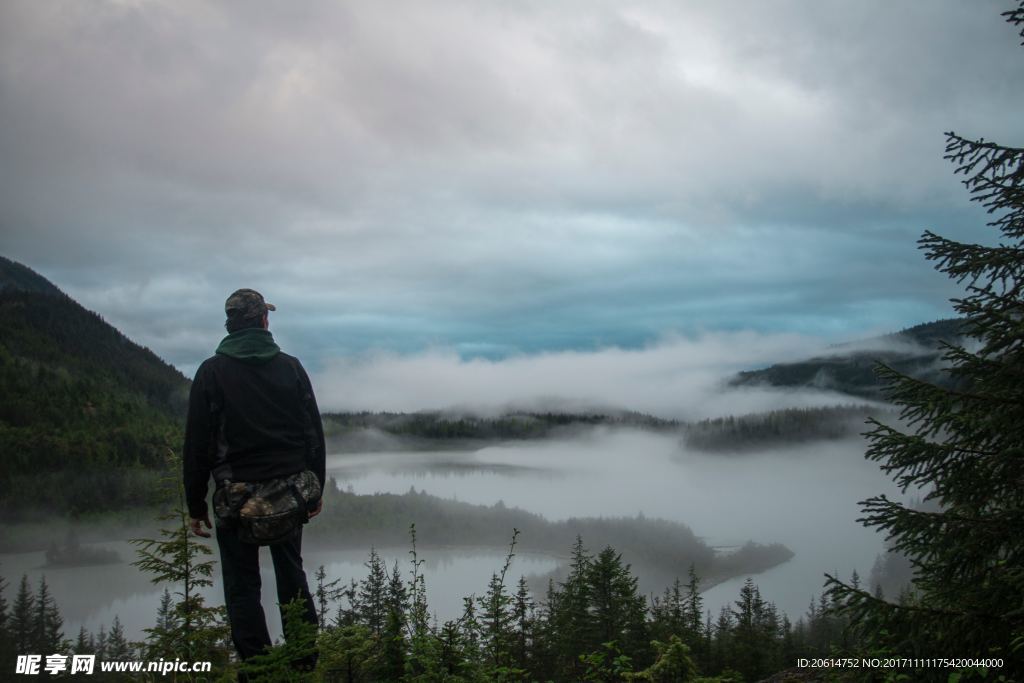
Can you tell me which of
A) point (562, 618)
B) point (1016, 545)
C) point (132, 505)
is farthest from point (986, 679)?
point (132, 505)

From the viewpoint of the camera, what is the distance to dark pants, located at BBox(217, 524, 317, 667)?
19.2 feet

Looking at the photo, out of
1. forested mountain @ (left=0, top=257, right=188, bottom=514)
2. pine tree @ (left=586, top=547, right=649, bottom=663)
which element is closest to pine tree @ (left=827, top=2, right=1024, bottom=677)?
pine tree @ (left=586, top=547, right=649, bottom=663)

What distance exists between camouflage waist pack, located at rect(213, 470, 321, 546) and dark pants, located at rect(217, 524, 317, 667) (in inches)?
6.8

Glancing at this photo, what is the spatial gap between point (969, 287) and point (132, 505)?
160271 mm

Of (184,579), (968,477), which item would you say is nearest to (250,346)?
(184,579)

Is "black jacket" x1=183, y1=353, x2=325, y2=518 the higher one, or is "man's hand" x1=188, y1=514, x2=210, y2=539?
"black jacket" x1=183, y1=353, x2=325, y2=518

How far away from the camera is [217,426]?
609 centimetres

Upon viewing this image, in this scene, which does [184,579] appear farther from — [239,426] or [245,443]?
[239,426]

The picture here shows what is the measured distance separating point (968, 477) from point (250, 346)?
7.43m

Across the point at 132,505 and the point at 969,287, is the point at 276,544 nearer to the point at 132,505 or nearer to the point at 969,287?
the point at 969,287

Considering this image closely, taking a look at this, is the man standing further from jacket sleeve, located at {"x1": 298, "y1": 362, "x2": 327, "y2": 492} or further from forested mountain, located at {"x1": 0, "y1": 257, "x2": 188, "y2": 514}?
forested mountain, located at {"x1": 0, "y1": 257, "x2": 188, "y2": 514}

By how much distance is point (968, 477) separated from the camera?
569 centimetres

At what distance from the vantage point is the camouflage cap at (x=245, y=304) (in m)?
6.39

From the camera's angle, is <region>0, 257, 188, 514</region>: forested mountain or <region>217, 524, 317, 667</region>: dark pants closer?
<region>217, 524, 317, 667</region>: dark pants
